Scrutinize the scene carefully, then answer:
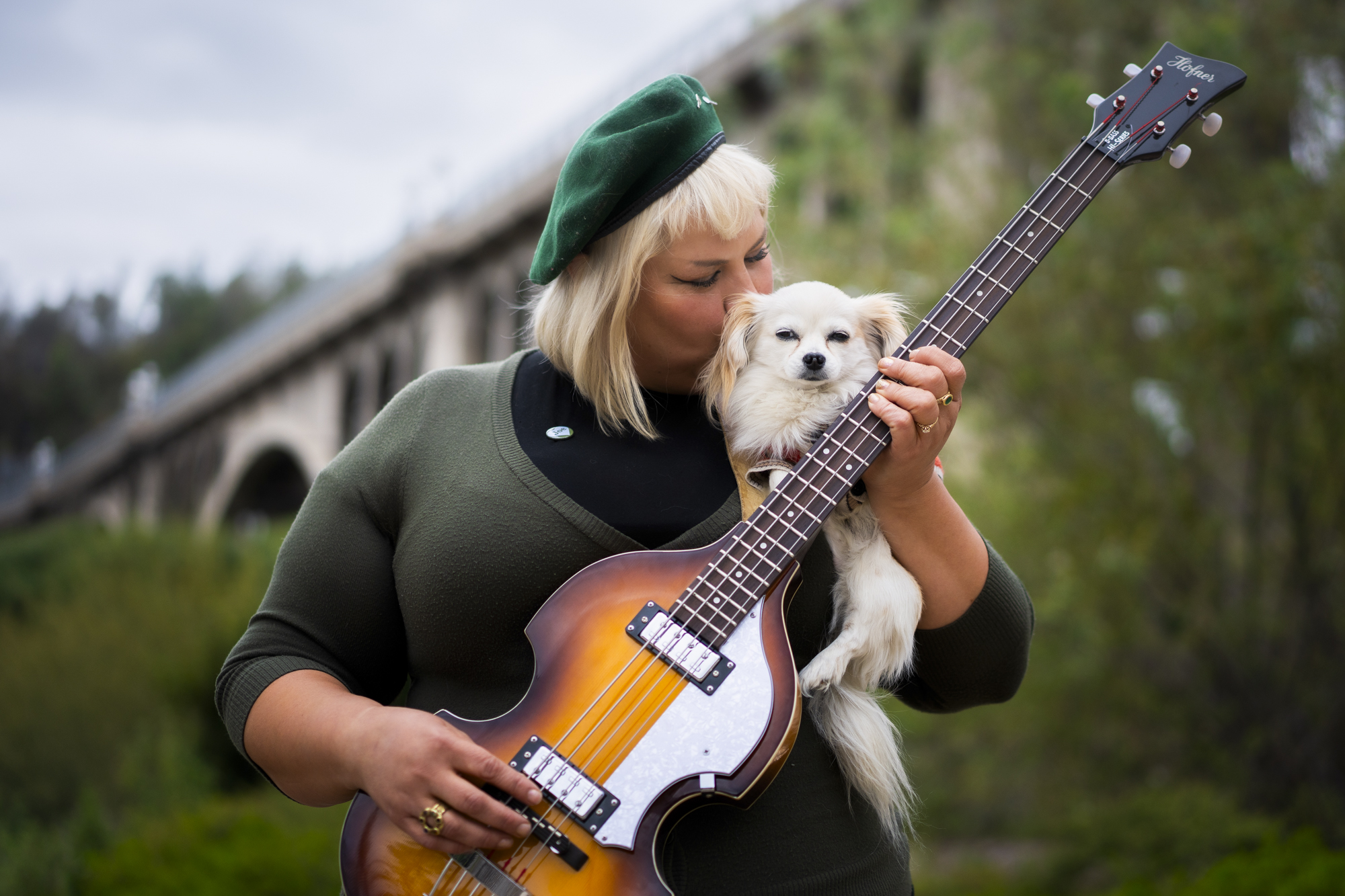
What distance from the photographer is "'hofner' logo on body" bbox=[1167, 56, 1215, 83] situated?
72.1 inches

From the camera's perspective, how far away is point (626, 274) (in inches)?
71.2

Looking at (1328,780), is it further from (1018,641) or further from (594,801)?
(594,801)

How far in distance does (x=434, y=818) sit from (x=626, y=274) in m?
0.95

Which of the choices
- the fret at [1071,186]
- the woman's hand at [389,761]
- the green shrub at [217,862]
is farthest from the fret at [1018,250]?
the green shrub at [217,862]

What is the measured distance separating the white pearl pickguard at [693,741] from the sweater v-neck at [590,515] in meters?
0.24

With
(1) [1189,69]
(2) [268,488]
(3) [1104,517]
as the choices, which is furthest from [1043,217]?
(2) [268,488]

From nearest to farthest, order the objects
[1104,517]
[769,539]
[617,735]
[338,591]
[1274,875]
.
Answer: [617,735], [769,539], [338,591], [1274,875], [1104,517]

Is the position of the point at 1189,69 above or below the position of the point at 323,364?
above

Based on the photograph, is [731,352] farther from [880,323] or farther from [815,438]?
[880,323]

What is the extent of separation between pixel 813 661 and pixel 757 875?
348 millimetres

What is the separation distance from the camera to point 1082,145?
1.84 meters

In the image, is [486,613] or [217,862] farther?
[217,862]

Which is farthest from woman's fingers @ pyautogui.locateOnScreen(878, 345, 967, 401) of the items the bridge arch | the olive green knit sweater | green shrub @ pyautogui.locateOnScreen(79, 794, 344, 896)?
the bridge arch

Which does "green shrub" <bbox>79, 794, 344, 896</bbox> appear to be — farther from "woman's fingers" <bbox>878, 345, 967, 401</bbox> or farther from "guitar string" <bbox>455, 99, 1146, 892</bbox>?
"woman's fingers" <bbox>878, 345, 967, 401</bbox>
